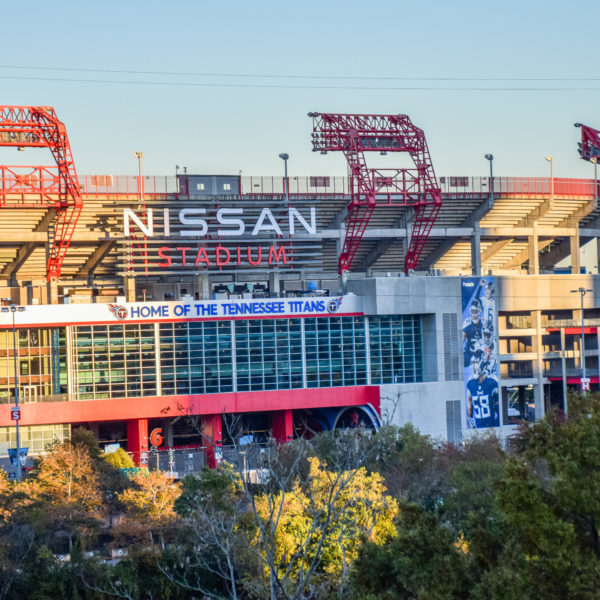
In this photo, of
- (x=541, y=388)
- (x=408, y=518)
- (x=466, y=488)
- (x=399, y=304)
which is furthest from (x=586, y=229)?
(x=408, y=518)

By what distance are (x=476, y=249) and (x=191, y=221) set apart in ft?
86.0

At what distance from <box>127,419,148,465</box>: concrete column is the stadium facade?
124 millimetres

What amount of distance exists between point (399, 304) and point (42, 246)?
2918 centimetres

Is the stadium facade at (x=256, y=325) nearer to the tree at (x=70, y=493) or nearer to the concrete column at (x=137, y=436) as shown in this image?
the concrete column at (x=137, y=436)

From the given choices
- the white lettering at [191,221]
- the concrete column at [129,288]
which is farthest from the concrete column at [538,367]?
the concrete column at [129,288]

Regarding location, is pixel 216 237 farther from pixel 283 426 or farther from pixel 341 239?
pixel 283 426

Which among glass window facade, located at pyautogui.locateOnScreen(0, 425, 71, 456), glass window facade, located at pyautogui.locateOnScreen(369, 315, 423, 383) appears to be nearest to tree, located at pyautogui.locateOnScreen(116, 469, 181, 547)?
glass window facade, located at pyautogui.locateOnScreen(0, 425, 71, 456)

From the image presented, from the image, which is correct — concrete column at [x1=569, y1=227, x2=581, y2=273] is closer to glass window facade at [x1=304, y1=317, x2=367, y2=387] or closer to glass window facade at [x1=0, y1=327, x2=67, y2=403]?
glass window facade at [x1=304, y1=317, x2=367, y2=387]

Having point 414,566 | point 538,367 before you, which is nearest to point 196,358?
point 538,367

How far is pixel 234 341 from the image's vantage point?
93688 millimetres

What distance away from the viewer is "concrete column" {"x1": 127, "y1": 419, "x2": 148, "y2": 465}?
3551 inches

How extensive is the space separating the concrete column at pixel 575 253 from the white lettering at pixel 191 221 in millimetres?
35908

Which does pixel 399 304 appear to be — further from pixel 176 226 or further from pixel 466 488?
pixel 466 488

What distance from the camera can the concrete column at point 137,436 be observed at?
9019 centimetres
